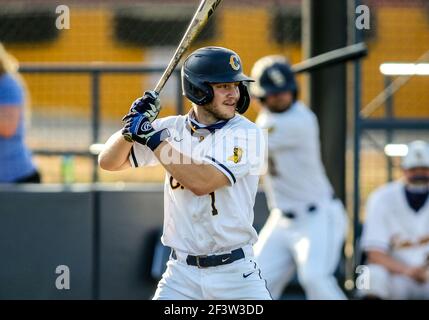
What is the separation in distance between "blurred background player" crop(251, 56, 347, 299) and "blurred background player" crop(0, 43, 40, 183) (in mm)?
1578

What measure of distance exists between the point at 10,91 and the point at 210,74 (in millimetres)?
2744

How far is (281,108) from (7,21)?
5504 millimetres

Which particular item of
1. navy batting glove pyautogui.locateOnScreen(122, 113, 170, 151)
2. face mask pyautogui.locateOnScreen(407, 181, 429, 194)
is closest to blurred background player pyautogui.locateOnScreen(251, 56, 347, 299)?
face mask pyautogui.locateOnScreen(407, 181, 429, 194)

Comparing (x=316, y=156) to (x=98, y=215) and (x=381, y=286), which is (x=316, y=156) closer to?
(x=381, y=286)

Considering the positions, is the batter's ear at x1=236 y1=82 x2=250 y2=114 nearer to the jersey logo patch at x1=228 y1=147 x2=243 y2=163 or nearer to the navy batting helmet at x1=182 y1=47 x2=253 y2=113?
Result: the navy batting helmet at x1=182 y1=47 x2=253 y2=113

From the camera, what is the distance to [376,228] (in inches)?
278

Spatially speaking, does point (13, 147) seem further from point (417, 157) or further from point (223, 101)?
point (223, 101)

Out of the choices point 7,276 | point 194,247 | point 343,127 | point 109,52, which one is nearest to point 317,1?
point 343,127

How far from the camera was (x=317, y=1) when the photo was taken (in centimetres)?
791

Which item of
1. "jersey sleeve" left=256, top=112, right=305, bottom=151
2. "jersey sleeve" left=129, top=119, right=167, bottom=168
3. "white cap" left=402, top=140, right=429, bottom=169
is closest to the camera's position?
"jersey sleeve" left=129, top=119, right=167, bottom=168

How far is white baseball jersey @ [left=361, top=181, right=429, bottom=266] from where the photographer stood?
275 inches

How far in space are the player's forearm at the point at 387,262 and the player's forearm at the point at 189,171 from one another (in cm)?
244

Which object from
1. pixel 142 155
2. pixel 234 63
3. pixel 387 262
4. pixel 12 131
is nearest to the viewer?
pixel 234 63

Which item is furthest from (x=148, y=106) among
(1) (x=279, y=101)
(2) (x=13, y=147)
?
(2) (x=13, y=147)
